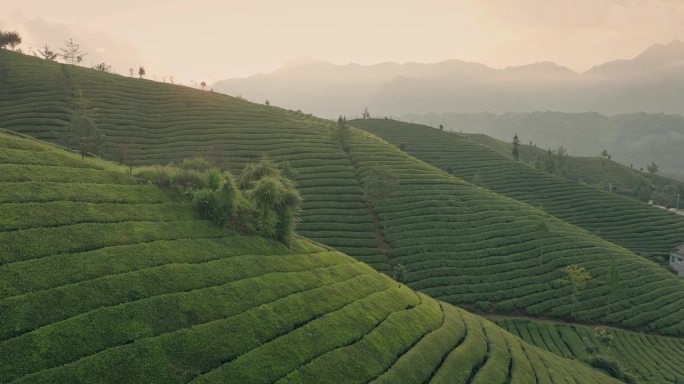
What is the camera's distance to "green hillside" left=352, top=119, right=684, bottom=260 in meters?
100

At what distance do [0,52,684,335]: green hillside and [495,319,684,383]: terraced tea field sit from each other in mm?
2485

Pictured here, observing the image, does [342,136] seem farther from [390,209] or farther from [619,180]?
[619,180]

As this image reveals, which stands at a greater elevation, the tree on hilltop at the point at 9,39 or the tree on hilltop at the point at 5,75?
the tree on hilltop at the point at 9,39

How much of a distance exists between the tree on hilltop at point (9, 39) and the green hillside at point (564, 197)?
102286 mm

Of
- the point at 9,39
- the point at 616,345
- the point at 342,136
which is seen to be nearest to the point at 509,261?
the point at 616,345

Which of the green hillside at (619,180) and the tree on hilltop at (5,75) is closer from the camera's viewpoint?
the tree on hilltop at (5,75)

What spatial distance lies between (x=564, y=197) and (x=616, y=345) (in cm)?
6582

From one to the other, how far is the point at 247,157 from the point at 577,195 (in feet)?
270

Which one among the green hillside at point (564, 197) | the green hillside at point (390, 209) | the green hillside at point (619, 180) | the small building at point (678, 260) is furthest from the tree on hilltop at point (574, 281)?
the green hillside at point (619, 180)

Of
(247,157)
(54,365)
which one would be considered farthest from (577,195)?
(54,365)

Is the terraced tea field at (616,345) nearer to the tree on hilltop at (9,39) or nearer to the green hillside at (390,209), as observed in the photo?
the green hillside at (390,209)

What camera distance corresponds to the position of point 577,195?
379 feet

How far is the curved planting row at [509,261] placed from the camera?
5984cm

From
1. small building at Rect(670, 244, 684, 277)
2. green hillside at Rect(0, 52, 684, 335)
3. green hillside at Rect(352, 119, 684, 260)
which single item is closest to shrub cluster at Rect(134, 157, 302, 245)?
green hillside at Rect(0, 52, 684, 335)
